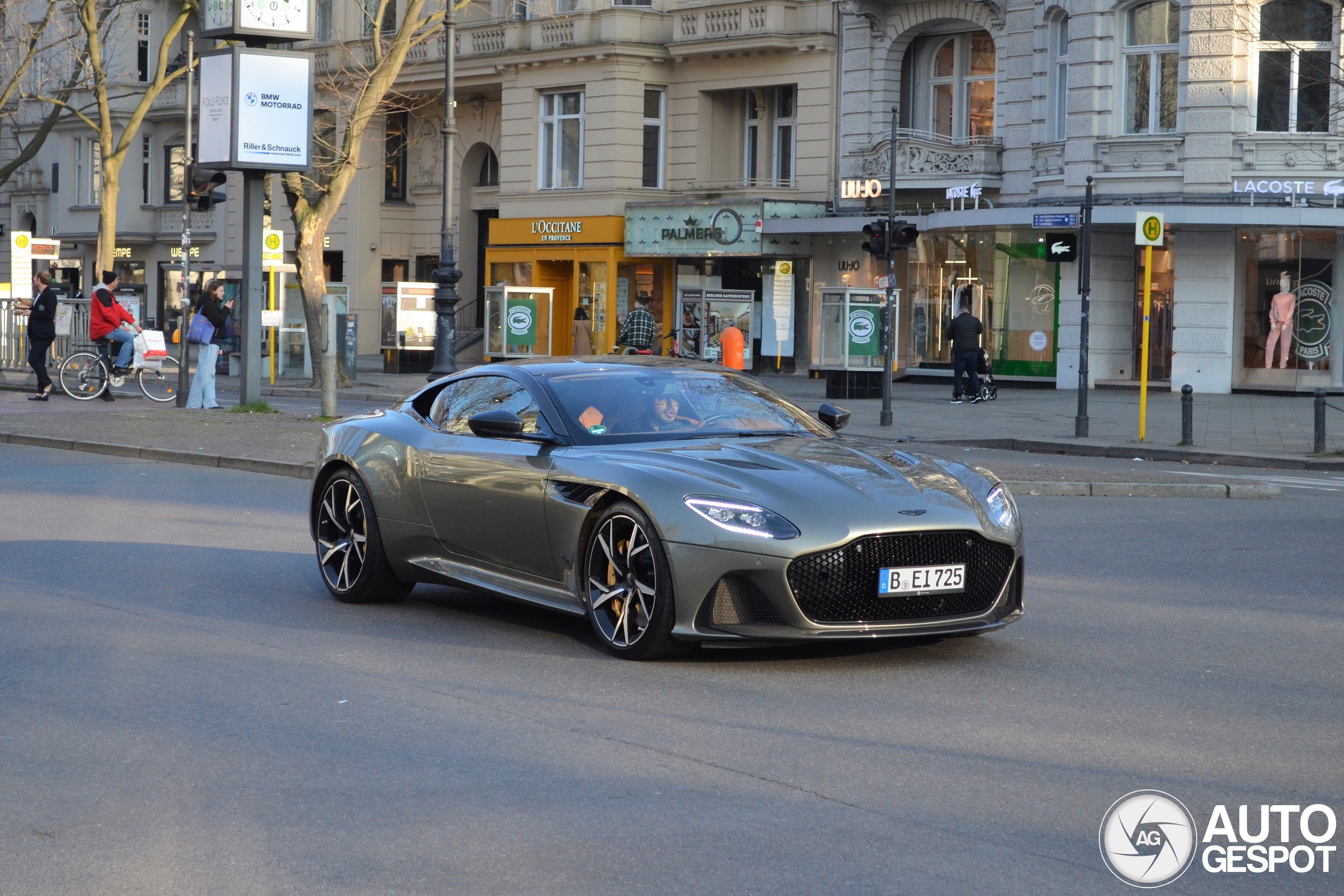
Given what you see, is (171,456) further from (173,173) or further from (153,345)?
(173,173)

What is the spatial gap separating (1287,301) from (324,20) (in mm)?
28870

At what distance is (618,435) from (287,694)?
2.04 metres

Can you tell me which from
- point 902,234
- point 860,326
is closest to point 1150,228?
point 902,234

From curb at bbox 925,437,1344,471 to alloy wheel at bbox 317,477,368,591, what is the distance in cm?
1316

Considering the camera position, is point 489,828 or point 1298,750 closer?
point 489,828

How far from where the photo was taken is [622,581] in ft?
24.3

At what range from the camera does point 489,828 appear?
4.91 metres

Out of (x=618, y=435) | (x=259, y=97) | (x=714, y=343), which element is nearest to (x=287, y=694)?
(x=618, y=435)

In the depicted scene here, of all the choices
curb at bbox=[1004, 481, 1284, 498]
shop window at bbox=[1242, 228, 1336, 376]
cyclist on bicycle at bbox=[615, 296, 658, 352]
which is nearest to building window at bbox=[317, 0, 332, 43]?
cyclist on bicycle at bbox=[615, 296, 658, 352]

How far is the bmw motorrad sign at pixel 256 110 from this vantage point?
2288 cm

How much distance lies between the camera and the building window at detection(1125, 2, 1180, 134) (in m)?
32.0

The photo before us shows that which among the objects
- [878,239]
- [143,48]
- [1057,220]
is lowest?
[878,239]

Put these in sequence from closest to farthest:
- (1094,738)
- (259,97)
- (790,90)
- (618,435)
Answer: (1094,738)
(618,435)
(259,97)
(790,90)

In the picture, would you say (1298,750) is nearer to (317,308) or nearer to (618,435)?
(618,435)
